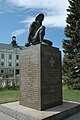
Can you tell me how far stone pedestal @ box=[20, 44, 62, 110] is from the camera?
707 cm

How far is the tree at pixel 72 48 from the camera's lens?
64.0 ft

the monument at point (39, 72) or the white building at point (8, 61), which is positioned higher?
the white building at point (8, 61)

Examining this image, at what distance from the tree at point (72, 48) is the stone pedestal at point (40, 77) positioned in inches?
458

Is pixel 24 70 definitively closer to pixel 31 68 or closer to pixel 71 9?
pixel 31 68

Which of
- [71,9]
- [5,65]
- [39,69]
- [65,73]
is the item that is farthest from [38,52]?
[5,65]

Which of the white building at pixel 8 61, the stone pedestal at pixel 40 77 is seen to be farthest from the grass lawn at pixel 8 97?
the white building at pixel 8 61

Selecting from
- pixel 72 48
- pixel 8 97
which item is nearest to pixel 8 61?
pixel 72 48

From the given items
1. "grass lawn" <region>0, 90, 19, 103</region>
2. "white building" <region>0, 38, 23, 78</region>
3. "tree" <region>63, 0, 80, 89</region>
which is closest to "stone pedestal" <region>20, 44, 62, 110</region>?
"grass lawn" <region>0, 90, 19, 103</region>

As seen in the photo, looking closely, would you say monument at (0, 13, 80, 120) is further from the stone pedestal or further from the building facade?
the building facade

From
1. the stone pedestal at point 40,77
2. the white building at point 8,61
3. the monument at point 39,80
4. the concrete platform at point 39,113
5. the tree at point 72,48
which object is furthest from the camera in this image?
the white building at point 8,61

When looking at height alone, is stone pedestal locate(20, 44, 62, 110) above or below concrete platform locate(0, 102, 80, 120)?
above

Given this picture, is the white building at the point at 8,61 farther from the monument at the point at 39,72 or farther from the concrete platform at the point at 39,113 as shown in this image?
the concrete platform at the point at 39,113

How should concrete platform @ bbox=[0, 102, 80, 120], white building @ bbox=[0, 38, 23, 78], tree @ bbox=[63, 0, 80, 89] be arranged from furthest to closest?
1. white building @ bbox=[0, 38, 23, 78]
2. tree @ bbox=[63, 0, 80, 89]
3. concrete platform @ bbox=[0, 102, 80, 120]

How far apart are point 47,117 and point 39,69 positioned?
1807mm
